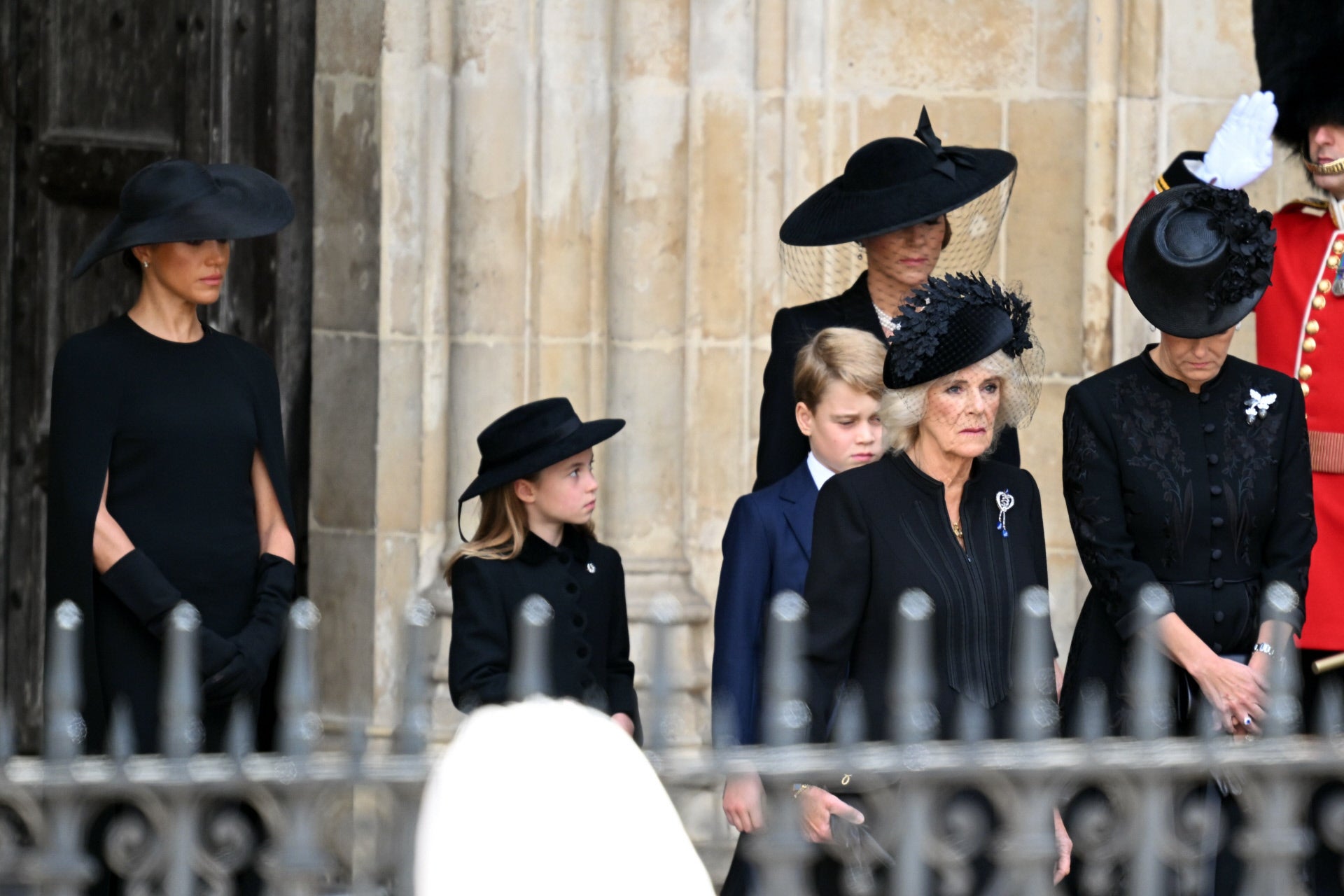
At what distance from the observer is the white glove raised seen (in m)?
4.46

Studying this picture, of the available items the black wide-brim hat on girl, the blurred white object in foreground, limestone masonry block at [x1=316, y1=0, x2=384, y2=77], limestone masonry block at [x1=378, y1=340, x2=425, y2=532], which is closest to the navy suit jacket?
the black wide-brim hat on girl

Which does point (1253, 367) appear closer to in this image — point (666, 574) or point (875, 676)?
point (875, 676)

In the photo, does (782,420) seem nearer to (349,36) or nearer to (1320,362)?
(1320,362)

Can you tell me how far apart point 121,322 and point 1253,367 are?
217 centimetres

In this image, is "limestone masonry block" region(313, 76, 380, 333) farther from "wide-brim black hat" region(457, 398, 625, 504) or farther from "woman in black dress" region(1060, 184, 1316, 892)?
"woman in black dress" region(1060, 184, 1316, 892)

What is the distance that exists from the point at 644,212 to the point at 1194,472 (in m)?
2.04

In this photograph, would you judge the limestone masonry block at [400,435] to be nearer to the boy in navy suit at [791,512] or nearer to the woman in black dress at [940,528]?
the boy in navy suit at [791,512]

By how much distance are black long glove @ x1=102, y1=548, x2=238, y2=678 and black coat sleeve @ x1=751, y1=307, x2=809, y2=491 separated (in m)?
1.11

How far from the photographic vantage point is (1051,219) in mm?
5789

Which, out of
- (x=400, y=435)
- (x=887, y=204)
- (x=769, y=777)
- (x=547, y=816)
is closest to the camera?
(x=547, y=816)

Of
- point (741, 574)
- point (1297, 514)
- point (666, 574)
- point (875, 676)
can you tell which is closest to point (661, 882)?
point (875, 676)

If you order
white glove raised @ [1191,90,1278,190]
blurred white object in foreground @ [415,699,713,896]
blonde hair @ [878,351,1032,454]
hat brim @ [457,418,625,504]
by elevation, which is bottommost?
blurred white object in foreground @ [415,699,713,896]

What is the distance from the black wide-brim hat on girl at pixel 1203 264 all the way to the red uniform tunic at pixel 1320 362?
0.89 feet

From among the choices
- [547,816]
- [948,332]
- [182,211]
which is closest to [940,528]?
[948,332]
